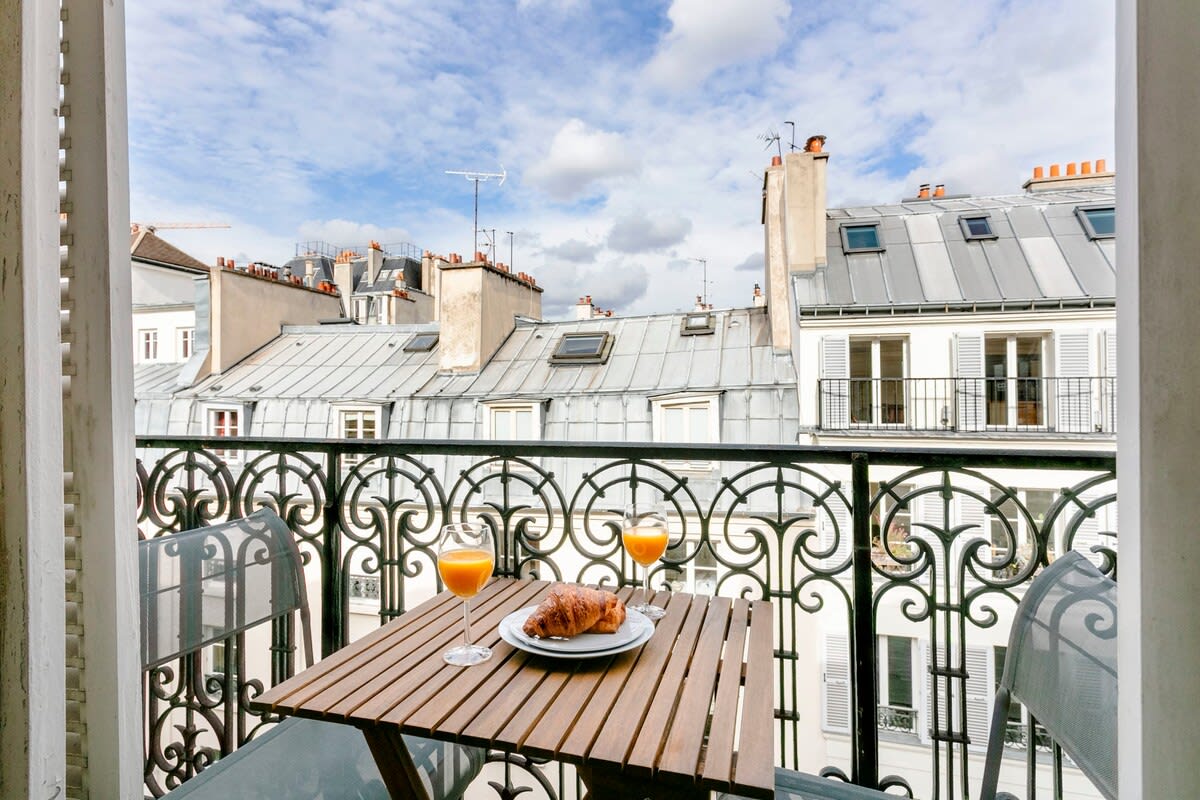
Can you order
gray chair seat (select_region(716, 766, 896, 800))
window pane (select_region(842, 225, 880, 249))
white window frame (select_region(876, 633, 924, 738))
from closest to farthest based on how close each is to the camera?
1. gray chair seat (select_region(716, 766, 896, 800))
2. white window frame (select_region(876, 633, 924, 738))
3. window pane (select_region(842, 225, 880, 249))

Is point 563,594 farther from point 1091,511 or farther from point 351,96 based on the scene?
point 351,96

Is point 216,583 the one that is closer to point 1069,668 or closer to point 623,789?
point 623,789

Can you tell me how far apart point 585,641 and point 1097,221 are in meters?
12.6

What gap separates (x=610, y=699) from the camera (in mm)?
941

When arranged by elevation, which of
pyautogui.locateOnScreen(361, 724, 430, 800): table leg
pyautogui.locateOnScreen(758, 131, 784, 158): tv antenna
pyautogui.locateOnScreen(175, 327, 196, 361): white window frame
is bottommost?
pyautogui.locateOnScreen(361, 724, 430, 800): table leg

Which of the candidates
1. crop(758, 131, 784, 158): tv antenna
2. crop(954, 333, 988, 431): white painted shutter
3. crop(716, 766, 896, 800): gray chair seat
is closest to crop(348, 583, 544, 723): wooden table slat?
crop(716, 766, 896, 800): gray chair seat

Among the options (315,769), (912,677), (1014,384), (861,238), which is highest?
(861,238)

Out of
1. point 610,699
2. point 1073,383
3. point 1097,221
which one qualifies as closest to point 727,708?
point 610,699

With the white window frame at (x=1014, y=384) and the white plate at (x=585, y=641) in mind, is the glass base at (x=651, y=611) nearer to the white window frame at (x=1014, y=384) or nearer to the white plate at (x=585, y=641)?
the white plate at (x=585, y=641)

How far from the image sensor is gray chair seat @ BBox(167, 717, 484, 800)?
1201mm

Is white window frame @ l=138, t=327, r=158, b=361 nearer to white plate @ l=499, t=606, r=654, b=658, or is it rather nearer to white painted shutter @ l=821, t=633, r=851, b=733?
white painted shutter @ l=821, t=633, r=851, b=733

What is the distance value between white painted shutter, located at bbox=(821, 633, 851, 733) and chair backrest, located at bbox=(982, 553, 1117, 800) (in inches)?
260

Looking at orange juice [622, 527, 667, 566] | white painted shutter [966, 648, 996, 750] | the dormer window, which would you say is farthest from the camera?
the dormer window

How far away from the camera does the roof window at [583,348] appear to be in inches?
396
